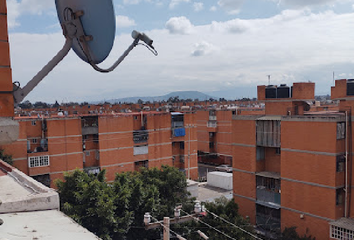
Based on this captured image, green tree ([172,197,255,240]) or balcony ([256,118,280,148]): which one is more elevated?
balcony ([256,118,280,148])

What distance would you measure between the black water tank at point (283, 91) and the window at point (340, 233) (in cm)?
822

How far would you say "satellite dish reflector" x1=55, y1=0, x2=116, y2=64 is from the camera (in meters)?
3.24

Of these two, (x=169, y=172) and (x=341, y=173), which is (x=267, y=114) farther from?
(x=169, y=172)

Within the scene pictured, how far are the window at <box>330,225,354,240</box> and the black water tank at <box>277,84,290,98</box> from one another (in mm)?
8219

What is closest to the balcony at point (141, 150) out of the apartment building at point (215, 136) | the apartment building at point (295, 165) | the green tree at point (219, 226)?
the apartment building at point (295, 165)

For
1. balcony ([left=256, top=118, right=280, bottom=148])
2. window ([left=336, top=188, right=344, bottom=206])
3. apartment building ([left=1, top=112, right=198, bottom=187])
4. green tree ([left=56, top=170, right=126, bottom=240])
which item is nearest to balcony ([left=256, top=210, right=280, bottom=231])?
window ([left=336, top=188, right=344, bottom=206])

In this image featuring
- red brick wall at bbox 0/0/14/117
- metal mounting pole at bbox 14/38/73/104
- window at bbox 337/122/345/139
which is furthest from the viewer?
window at bbox 337/122/345/139

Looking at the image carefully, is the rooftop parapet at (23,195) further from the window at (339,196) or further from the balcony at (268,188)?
the balcony at (268,188)

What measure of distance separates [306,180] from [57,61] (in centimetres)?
1652

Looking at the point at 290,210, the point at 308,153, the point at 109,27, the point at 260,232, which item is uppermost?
the point at 109,27

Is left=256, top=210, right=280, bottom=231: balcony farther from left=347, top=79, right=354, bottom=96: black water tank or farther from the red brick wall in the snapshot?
the red brick wall

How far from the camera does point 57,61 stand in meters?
3.36

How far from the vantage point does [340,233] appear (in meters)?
15.6

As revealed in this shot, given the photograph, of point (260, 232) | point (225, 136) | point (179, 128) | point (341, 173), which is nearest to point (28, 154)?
point (179, 128)
